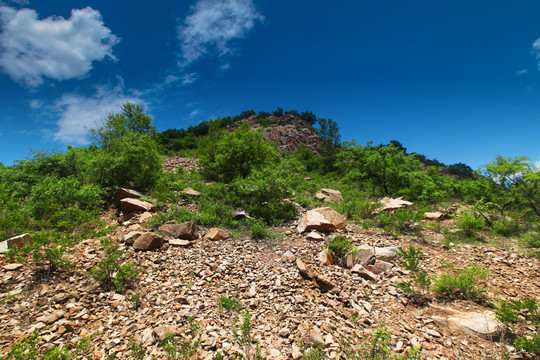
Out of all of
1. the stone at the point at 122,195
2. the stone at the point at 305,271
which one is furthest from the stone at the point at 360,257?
the stone at the point at 122,195

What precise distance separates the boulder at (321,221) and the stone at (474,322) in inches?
145

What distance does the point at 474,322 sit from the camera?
11.7 ft

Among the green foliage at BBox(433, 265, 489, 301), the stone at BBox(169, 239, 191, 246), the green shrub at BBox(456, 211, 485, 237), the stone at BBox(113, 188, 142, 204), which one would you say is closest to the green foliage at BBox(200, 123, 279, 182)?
the stone at BBox(113, 188, 142, 204)

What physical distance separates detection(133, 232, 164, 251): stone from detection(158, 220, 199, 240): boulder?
25.0 inches

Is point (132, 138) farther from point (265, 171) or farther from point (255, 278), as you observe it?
point (255, 278)

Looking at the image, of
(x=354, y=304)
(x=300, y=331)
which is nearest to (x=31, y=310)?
(x=300, y=331)

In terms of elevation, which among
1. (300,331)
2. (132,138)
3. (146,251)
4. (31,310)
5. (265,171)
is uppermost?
(132,138)

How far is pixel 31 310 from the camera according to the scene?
3.66 metres

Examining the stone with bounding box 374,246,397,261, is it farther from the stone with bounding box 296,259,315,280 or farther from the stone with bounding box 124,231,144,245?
the stone with bounding box 124,231,144,245

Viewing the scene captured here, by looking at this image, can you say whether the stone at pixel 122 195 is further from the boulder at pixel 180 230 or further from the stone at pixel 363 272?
the stone at pixel 363 272

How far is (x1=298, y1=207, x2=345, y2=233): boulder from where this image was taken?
7289 mm

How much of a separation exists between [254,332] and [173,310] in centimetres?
155

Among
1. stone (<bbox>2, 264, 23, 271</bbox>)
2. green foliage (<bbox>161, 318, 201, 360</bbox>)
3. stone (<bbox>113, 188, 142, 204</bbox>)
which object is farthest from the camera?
stone (<bbox>113, 188, 142, 204</bbox>)

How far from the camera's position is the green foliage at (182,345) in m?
2.97
